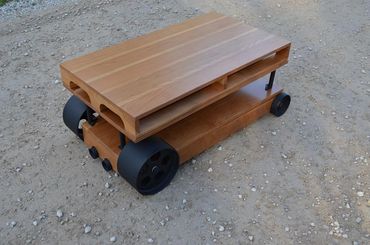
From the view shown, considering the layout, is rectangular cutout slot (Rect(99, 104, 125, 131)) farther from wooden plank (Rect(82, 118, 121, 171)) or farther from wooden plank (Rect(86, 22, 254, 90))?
wooden plank (Rect(82, 118, 121, 171))

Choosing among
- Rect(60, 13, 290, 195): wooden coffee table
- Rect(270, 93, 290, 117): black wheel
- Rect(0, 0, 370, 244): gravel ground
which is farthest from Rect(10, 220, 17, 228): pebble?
Rect(270, 93, 290, 117): black wheel

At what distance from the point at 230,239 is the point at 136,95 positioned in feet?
3.04

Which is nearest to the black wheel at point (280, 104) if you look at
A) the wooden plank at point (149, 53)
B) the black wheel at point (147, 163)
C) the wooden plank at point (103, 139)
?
the wooden plank at point (149, 53)

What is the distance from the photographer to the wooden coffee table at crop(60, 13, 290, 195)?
90.2 inches

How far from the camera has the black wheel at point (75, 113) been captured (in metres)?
2.69

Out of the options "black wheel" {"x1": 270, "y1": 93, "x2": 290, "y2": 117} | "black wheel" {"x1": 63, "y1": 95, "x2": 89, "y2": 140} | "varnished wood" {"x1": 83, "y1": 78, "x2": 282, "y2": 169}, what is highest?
"black wheel" {"x1": 63, "y1": 95, "x2": 89, "y2": 140}

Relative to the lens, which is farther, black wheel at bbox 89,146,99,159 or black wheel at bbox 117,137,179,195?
black wheel at bbox 89,146,99,159

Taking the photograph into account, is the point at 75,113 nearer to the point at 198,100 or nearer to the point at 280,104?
the point at 198,100

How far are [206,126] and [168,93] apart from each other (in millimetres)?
583

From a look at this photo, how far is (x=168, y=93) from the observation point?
7.52 ft

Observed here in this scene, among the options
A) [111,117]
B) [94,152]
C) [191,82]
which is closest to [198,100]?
[191,82]

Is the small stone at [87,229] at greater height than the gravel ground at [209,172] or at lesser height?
greater

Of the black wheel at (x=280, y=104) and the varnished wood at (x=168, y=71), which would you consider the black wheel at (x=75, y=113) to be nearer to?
the varnished wood at (x=168, y=71)

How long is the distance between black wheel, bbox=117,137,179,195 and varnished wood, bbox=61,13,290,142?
143mm
